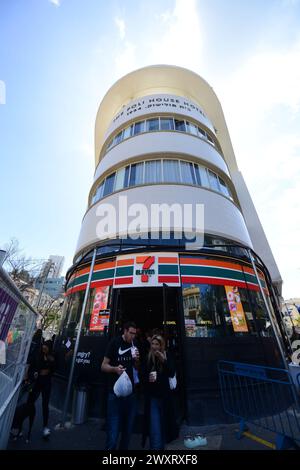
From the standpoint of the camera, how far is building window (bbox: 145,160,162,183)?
9711 mm

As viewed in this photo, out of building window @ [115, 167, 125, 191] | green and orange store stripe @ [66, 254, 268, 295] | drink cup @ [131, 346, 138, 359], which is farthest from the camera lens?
building window @ [115, 167, 125, 191]

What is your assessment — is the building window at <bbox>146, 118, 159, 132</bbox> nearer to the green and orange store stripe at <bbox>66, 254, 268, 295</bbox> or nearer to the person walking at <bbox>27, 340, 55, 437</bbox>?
the green and orange store stripe at <bbox>66, 254, 268, 295</bbox>

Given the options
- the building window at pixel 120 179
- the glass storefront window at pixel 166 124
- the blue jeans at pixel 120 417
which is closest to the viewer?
the blue jeans at pixel 120 417

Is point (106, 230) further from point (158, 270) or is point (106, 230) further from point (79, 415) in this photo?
point (79, 415)

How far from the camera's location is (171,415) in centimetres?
371

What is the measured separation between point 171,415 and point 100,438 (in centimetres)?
217

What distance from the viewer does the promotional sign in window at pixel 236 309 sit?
22.7 ft

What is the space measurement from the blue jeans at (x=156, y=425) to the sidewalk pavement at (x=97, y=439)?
112cm

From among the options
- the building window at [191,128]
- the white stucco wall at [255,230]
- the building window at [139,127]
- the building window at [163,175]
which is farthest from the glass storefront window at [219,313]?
the building window at [139,127]

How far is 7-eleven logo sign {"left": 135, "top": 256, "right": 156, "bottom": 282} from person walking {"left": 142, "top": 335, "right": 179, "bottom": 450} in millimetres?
3316

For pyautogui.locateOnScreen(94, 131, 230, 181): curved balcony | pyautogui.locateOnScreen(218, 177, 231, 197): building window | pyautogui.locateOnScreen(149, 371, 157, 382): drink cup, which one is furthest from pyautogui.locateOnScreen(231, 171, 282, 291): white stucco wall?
pyautogui.locateOnScreen(149, 371, 157, 382): drink cup

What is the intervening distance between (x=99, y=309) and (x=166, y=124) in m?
10.1

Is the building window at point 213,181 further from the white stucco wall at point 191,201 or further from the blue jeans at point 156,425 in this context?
the blue jeans at point 156,425
